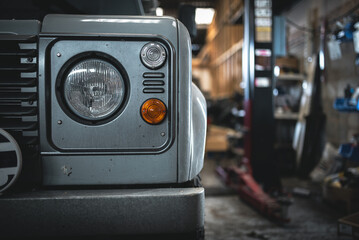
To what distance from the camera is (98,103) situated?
1.29m

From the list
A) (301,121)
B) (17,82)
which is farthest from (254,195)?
(17,82)

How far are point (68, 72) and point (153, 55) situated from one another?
40 cm

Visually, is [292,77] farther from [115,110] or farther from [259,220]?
[115,110]

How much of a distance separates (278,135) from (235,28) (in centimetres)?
323

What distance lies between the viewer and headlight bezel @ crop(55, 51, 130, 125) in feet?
4.28

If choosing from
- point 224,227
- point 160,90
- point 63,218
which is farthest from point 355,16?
point 63,218

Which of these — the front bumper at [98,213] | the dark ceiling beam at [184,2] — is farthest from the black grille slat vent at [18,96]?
the dark ceiling beam at [184,2]

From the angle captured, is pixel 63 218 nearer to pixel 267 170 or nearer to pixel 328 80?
pixel 267 170

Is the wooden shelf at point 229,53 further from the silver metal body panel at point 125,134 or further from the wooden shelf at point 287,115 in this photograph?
the silver metal body panel at point 125,134

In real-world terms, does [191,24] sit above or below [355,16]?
below

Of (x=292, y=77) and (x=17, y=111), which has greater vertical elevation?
(x=292, y=77)

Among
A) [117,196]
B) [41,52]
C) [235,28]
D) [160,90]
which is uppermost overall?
[235,28]

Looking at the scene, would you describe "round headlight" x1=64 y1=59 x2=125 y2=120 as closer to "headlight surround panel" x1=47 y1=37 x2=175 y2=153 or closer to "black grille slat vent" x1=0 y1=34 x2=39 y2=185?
"headlight surround panel" x1=47 y1=37 x2=175 y2=153

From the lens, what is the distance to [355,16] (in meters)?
3.56
